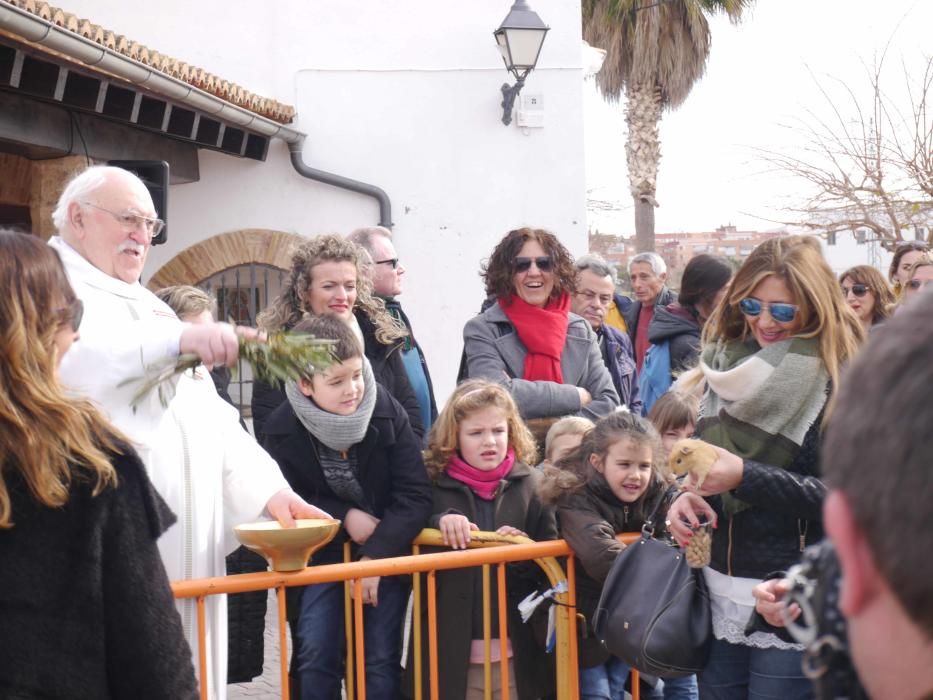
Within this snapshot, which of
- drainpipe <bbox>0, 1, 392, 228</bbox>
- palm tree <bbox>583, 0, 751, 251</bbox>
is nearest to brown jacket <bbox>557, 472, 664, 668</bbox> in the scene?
drainpipe <bbox>0, 1, 392, 228</bbox>

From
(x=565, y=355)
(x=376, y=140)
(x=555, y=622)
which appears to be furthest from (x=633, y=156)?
(x=555, y=622)

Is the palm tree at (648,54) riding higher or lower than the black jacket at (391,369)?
higher

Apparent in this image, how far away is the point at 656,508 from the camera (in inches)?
138

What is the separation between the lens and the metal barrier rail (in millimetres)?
3160

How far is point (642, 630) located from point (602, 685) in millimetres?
723

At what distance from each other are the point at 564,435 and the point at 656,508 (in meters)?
0.90

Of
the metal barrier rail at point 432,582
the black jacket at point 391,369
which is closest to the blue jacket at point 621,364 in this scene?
the black jacket at point 391,369

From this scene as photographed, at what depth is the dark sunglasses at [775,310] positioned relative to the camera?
9.94 feet

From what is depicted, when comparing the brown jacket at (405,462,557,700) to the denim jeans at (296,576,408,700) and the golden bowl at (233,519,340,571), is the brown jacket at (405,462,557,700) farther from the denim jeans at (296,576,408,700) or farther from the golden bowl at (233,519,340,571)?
the golden bowl at (233,519,340,571)

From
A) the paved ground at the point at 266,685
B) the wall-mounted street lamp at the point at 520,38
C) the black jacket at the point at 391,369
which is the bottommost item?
the paved ground at the point at 266,685

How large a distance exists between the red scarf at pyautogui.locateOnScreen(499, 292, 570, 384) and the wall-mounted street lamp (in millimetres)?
5401

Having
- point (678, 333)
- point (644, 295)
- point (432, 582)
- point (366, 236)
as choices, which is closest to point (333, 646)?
point (432, 582)

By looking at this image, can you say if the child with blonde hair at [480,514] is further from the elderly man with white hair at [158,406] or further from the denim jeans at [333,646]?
the elderly man with white hair at [158,406]

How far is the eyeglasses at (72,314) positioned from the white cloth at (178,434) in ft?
1.20
